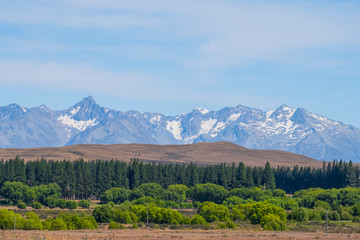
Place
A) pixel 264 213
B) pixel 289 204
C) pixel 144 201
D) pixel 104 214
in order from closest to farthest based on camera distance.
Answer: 1. pixel 264 213
2. pixel 104 214
3. pixel 144 201
4. pixel 289 204

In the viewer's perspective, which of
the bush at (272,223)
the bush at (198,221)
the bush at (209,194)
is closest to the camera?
the bush at (272,223)

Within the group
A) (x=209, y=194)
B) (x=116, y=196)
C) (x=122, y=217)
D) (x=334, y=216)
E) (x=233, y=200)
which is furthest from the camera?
(x=209, y=194)

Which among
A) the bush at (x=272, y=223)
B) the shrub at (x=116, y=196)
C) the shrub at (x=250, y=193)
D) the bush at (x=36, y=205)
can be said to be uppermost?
the shrub at (x=250, y=193)

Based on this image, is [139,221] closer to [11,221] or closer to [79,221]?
[79,221]

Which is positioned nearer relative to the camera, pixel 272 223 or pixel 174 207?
pixel 272 223

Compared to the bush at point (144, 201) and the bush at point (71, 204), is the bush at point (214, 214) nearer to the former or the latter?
the bush at point (144, 201)

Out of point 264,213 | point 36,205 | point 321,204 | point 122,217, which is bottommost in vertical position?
point 36,205

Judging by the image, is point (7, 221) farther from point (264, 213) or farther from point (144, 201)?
point (144, 201)

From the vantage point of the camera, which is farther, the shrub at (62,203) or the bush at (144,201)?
the shrub at (62,203)

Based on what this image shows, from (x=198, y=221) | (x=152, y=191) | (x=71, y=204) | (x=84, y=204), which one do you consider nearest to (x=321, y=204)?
(x=152, y=191)

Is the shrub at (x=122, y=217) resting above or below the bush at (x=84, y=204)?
above

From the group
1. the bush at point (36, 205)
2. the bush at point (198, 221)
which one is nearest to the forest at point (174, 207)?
the bush at point (36, 205)

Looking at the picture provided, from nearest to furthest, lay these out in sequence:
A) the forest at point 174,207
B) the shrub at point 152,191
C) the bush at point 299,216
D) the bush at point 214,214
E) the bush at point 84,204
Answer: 1. the forest at point 174,207
2. the bush at point 214,214
3. the bush at point 299,216
4. the bush at point 84,204
5. the shrub at point 152,191

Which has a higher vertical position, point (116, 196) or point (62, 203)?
point (116, 196)
